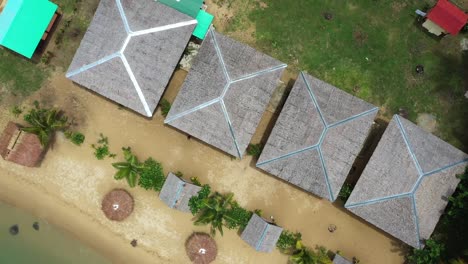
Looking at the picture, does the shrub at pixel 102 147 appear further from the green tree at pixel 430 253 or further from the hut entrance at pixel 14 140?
the green tree at pixel 430 253

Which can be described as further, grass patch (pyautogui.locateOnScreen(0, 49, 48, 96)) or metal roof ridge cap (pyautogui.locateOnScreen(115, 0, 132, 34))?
grass patch (pyautogui.locateOnScreen(0, 49, 48, 96))

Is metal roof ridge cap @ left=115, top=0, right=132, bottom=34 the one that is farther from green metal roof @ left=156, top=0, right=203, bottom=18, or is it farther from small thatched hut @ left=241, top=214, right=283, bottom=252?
small thatched hut @ left=241, top=214, right=283, bottom=252

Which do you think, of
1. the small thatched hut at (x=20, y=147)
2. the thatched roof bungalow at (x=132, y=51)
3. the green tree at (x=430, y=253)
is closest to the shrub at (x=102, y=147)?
the small thatched hut at (x=20, y=147)

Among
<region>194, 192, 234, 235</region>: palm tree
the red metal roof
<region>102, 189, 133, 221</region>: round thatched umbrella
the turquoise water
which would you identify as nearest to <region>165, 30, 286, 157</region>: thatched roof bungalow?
<region>194, 192, 234, 235</region>: palm tree

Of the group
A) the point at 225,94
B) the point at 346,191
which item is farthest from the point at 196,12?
the point at 346,191

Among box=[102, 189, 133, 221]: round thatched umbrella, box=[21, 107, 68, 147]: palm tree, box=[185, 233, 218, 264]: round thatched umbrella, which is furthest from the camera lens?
box=[102, 189, 133, 221]: round thatched umbrella

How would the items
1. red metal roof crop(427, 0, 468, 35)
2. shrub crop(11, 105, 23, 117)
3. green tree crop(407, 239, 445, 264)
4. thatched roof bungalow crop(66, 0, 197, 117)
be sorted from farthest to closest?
1. shrub crop(11, 105, 23, 117)
2. red metal roof crop(427, 0, 468, 35)
3. green tree crop(407, 239, 445, 264)
4. thatched roof bungalow crop(66, 0, 197, 117)

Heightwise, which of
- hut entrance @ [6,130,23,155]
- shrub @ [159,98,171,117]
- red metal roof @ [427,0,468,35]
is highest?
red metal roof @ [427,0,468,35]

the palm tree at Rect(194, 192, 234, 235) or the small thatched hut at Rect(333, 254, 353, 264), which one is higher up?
the small thatched hut at Rect(333, 254, 353, 264)
